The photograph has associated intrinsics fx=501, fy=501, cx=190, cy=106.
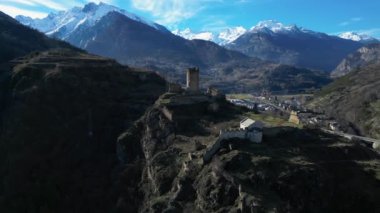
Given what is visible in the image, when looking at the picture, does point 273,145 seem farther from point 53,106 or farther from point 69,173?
point 53,106

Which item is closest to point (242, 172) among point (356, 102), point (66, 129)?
point (66, 129)

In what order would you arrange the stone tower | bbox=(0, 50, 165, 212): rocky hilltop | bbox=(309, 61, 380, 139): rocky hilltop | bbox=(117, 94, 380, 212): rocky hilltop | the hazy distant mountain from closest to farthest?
bbox=(117, 94, 380, 212): rocky hilltop < bbox=(0, 50, 165, 212): rocky hilltop < the stone tower < the hazy distant mountain < bbox=(309, 61, 380, 139): rocky hilltop

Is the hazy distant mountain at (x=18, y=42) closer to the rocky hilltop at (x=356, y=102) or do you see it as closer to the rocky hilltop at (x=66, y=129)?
the rocky hilltop at (x=66, y=129)

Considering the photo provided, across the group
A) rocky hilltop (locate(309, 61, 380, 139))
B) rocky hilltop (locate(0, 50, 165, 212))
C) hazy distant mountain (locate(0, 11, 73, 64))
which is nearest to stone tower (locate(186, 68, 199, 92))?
rocky hilltop (locate(0, 50, 165, 212))

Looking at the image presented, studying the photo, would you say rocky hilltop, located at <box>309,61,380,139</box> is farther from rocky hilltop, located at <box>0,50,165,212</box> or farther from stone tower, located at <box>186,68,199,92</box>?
rocky hilltop, located at <box>0,50,165,212</box>

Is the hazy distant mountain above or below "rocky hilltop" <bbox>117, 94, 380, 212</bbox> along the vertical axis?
above

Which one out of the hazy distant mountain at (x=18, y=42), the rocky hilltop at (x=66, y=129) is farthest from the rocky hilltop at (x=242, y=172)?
the hazy distant mountain at (x=18, y=42)

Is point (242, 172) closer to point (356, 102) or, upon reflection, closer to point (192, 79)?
point (192, 79)
